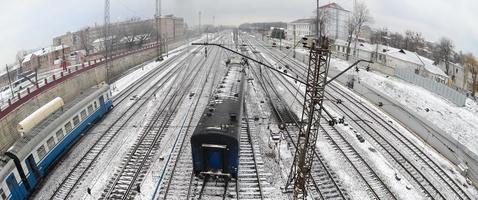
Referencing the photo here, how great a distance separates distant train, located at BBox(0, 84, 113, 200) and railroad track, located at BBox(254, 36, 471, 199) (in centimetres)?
2137

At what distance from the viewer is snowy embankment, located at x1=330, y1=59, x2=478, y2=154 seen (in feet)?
104

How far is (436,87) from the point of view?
42.6 m

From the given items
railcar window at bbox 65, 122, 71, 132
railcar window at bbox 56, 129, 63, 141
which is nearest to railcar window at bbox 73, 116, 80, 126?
railcar window at bbox 65, 122, 71, 132

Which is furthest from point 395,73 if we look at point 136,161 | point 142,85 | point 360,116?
point 136,161

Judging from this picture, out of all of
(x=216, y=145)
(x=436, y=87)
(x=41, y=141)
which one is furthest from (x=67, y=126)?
(x=436, y=87)

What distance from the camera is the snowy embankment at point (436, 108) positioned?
1250 inches

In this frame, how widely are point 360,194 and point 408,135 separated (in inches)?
465

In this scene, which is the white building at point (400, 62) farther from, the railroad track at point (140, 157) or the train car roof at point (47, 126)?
the train car roof at point (47, 126)

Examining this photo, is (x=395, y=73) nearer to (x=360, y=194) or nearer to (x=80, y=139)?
(x=360, y=194)

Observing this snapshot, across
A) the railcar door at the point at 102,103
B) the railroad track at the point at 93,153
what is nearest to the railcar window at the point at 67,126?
the railroad track at the point at 93,153

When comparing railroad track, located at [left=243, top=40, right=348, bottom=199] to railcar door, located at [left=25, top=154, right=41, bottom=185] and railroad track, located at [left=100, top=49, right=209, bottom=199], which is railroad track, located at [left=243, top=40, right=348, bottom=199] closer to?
railroad track, located at [left=100, top=49, right=209, bottom=199]

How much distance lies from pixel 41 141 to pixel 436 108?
3857 centimetres

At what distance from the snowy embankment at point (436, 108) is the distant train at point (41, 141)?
103 feet

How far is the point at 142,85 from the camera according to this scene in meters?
44.2
